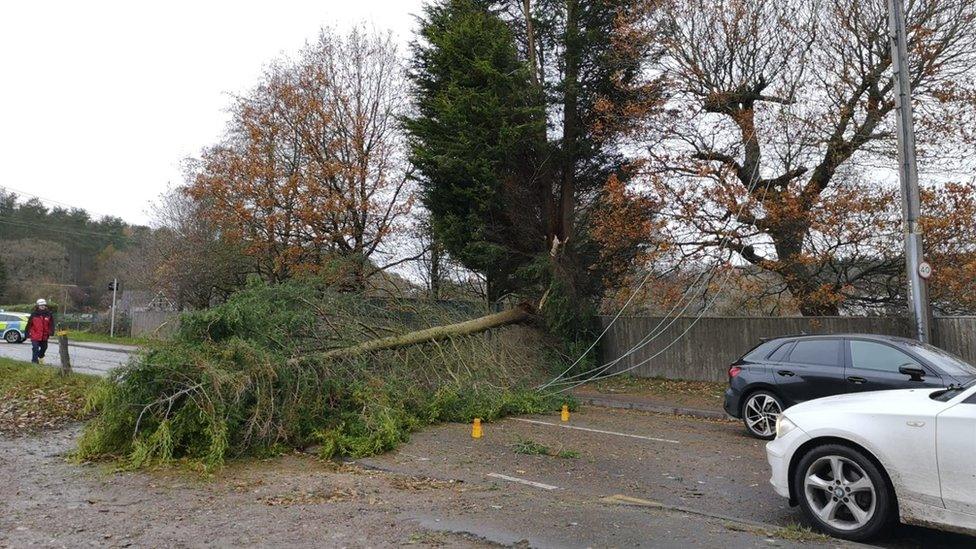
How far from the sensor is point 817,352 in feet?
31.1

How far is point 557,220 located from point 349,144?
9456 mm

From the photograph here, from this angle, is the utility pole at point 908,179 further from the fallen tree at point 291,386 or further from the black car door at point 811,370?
the fallen tree at point 291,386

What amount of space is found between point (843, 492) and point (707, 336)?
11397 mm

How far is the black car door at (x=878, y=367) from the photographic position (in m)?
8.35

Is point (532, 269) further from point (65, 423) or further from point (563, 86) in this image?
point (65, 423)

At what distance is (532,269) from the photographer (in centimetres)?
1722

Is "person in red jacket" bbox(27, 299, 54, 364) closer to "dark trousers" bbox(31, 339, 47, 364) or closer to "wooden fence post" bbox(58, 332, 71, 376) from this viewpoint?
"dark trousers" bbox(31, 339, 47, 364)

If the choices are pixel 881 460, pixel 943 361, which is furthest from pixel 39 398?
pixel 943 361

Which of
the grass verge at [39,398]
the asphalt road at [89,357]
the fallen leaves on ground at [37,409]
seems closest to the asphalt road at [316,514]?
the asphalt road at [89,357]

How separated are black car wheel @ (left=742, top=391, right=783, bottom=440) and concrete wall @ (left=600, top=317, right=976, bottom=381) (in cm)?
541

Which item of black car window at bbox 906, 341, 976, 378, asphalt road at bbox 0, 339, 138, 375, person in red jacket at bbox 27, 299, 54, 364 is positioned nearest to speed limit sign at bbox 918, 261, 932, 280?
black car window at bbox 906, 341, 976, 378

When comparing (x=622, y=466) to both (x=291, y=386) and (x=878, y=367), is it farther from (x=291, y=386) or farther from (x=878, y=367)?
(x=291, y=386)

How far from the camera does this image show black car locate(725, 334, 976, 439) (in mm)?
8367

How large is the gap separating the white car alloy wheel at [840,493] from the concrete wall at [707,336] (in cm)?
958
